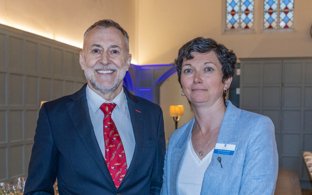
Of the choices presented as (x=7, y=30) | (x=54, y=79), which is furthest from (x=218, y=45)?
(x=54, y=79)

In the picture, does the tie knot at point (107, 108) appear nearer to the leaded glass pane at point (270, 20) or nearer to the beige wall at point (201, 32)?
the beige wall at point (201, 32)

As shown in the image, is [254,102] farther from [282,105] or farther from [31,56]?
[31,56]

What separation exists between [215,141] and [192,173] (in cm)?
20

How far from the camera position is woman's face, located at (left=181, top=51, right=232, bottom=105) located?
1.89m

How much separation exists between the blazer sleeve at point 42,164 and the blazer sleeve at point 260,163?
2.87ft

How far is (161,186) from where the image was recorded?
2033mm

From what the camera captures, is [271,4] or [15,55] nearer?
[15,55]

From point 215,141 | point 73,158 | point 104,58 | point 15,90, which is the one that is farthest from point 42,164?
point 15,90

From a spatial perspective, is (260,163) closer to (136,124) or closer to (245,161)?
(245,161)

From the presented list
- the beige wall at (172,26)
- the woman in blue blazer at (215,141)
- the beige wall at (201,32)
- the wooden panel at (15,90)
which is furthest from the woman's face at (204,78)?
the beige wall at (201,32)

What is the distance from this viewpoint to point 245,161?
1.70 meters

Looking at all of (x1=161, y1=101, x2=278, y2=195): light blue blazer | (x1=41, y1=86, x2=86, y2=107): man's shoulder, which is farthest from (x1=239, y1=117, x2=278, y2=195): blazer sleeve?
(x1=41, y1=86, x2=86, y2=107): man's shoulder

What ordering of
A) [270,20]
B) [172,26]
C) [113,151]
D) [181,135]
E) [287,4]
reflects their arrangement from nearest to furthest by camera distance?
[113,151] < [181,135] < [287,4] < [270,20] < [172,26]

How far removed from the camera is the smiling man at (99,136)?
170cm
